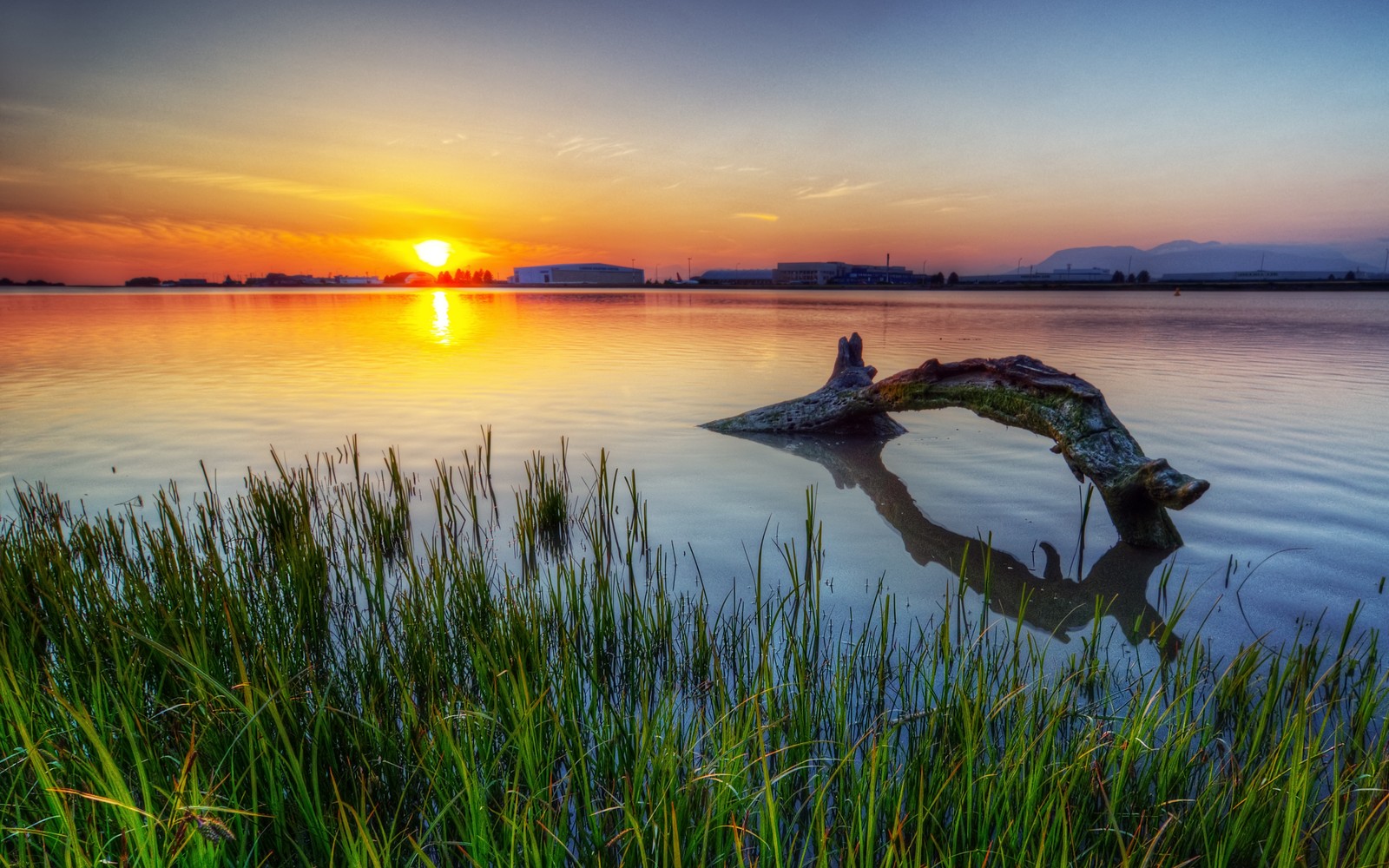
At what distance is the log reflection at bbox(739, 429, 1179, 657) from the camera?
4.09 metres

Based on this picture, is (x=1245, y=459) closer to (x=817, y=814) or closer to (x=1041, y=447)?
(x=1041, y=447)

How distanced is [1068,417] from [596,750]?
501 cm

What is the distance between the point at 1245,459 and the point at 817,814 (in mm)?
8300

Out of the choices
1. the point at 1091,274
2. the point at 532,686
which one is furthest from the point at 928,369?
the point at 1091,274

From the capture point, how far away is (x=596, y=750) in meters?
2.45

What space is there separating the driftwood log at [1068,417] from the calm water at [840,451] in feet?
1.14

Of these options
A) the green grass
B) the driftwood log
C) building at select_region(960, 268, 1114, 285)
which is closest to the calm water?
the driftwood log

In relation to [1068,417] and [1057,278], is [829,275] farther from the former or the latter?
[1068,417]

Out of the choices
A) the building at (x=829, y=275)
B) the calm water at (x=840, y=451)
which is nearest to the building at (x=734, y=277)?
the building at (x=829, y=275)

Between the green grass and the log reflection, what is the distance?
1.79 feet

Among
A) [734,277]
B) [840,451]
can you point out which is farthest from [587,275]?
[840,451]

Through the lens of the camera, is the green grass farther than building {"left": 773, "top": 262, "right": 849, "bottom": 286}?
No

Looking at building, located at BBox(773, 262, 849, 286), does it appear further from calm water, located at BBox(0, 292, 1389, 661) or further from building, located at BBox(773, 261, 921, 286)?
calm water, located at BBox(0, 292, 1389, 661)

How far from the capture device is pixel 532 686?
2.56 meters
